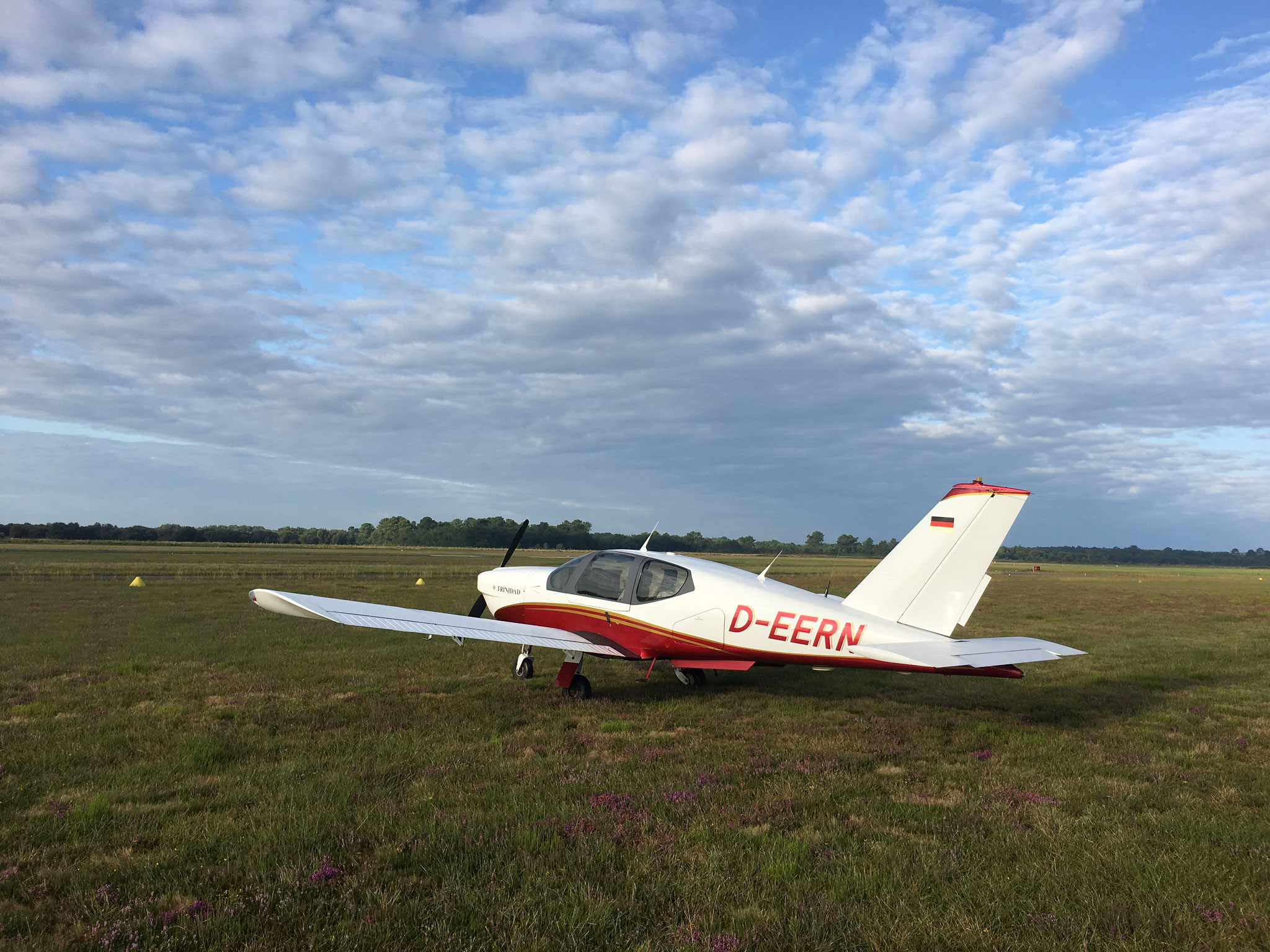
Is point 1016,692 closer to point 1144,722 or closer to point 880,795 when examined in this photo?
point 1144,722

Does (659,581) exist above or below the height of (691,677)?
above

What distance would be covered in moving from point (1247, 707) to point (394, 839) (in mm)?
11592

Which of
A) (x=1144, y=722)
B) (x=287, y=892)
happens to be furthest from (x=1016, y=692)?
(x=287, y=892)

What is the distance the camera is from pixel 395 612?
9.56m

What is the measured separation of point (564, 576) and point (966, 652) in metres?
5.95

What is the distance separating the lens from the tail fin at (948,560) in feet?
27.0

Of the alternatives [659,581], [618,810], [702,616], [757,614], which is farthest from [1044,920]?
[659,581]

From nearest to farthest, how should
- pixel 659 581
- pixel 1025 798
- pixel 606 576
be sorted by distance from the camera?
pixel 1025 798 < pixel 659 581 < pixel 606 576

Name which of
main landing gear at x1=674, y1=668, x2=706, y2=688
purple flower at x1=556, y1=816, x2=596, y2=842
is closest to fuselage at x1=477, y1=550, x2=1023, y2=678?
main landing gear at x1=674, y1=668, x2=706, y2=688

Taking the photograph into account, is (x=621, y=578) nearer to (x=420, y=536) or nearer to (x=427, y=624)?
(x=427, y=624)

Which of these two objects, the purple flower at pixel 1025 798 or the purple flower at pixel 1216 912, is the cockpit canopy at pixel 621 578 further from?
the purple flower at pixel 1216 912

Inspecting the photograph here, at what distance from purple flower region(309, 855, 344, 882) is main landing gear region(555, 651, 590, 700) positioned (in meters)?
6.00

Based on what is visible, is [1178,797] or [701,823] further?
[1178,797]

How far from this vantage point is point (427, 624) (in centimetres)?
932
